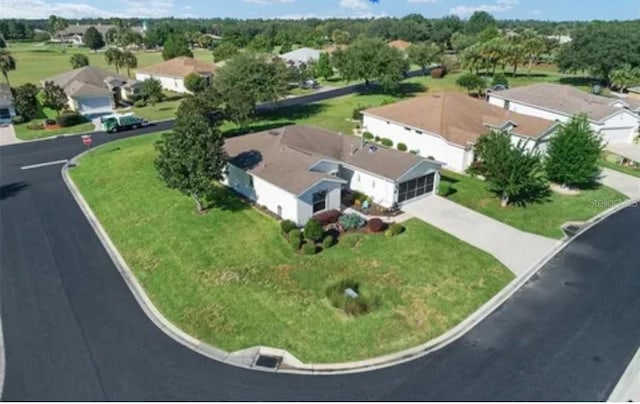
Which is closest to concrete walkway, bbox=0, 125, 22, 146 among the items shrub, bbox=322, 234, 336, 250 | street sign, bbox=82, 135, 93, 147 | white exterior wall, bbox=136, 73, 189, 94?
street sign, bbox=82, 135, 93, 147

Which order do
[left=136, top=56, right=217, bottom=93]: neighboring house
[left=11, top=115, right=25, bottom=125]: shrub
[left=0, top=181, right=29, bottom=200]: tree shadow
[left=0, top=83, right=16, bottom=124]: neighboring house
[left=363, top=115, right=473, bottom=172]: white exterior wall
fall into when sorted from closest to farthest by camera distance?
[left=0, top=181, right=29, bottom=200]: tree shadow → [left=363, top=115, right=473, bottom=172]: white exterior wall → [left=0, top=83, right=16, bottom=124]: neighboring house → [left=11, top=115, right=25, bottom=125]: shrub → [left=136, top=56, right=217, bottom=93]: neighboring house

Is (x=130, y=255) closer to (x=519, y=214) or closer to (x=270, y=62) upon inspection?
(x=519, y=214)

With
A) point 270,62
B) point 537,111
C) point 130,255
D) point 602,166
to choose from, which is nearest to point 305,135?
point 130,255

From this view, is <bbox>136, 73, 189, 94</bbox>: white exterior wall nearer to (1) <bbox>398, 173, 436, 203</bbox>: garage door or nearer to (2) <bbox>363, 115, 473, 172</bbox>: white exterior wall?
A: (2) <bbox>363, 115, 473, 172</bbox>: white exterior wall

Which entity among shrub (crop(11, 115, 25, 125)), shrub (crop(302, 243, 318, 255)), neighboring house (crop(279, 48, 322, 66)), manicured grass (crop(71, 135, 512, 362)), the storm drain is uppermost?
neighboring house (crop(279, 48, 322, 66))

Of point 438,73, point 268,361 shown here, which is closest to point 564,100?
point 438,73

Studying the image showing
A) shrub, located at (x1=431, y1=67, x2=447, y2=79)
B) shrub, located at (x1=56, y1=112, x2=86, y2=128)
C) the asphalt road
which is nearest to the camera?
the asphalt road

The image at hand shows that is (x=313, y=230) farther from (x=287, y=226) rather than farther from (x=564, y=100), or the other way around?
(x=564, y=100)
